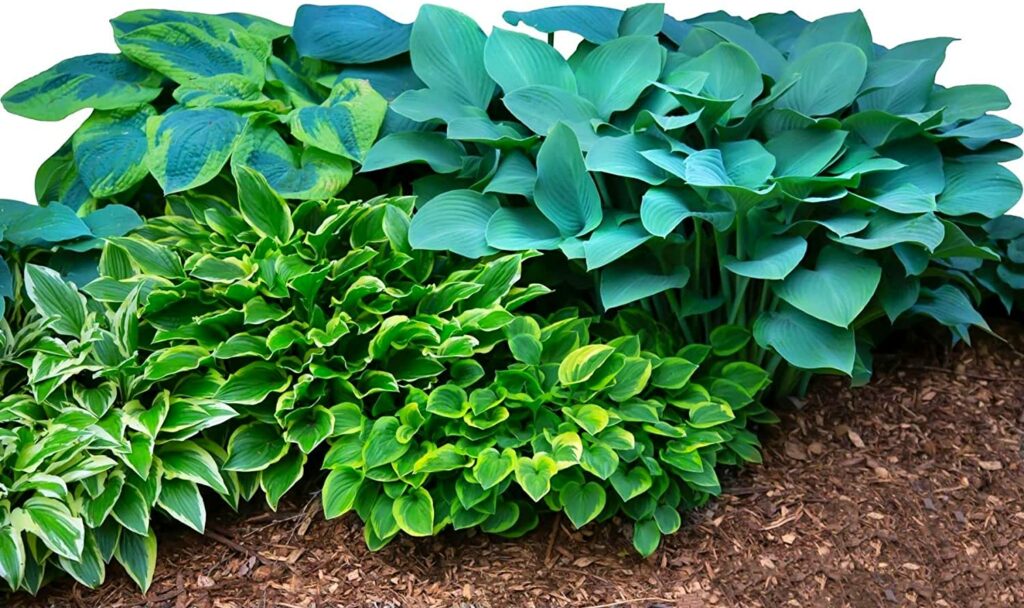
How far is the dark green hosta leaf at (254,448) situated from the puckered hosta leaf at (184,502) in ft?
0.35

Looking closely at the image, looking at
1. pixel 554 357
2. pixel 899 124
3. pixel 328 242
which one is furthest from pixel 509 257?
pixel 899 124

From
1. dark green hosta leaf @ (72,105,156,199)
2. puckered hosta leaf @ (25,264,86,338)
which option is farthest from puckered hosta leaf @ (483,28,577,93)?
puckered hosta leaf @ (25,264,86,338)

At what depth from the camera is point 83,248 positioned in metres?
3.66

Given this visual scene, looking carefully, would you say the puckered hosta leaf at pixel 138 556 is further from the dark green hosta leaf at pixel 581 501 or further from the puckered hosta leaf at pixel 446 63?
the puckered hosta leaf at pixel 446 63

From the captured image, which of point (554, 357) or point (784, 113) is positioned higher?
point (784, 113)

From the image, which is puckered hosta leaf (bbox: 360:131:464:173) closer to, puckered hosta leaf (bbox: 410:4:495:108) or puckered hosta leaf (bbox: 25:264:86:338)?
puckered hosta leaf (bbox: 410:4:495:108)

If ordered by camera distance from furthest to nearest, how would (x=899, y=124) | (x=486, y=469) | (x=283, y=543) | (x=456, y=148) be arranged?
(x=456, y=148) → (x=899, y=124) → (x=283, y=543) → (x=486, y=469)

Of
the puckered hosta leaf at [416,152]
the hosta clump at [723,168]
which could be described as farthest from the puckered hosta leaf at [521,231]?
the puckered hosta leaf at [416,152]

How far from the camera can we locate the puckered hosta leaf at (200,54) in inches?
154

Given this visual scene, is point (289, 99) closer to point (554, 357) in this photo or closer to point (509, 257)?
point (509, 257)

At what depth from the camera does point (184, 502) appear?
10.2 feet

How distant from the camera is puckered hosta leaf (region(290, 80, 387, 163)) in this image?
145 inches

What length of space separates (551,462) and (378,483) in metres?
0.46

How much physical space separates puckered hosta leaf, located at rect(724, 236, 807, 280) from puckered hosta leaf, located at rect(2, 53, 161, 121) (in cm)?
193
